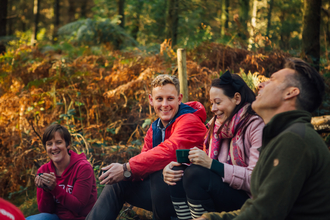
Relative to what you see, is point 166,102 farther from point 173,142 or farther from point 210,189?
point 210,189

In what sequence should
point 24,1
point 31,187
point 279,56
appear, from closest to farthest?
1. point 31,187
2. point 279,56
3. point 24,1

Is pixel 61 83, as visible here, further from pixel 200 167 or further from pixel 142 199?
pixel 200 167

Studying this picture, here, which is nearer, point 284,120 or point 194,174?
point 284,120

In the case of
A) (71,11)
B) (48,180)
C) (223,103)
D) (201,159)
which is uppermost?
(71,11)

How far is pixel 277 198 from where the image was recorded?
1.45 meters

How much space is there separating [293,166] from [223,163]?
0.98 metres

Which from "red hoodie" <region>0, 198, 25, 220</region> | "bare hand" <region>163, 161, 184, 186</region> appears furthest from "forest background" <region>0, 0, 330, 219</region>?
"red hoodie" <region>0, 198, 25, 220</region>

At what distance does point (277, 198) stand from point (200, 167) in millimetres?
980

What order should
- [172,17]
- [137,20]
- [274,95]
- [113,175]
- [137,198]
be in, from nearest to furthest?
[274,95] → [113,175] → [137,198] → [172,17] → [137,20]

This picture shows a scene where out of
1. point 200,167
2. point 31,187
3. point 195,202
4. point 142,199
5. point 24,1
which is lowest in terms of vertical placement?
point 31,187

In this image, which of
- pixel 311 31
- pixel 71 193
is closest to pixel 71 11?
pixel 311 31

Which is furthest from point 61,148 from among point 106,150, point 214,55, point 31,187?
point 214,55

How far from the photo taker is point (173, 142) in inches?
116

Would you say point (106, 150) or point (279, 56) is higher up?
point (279, 56)
